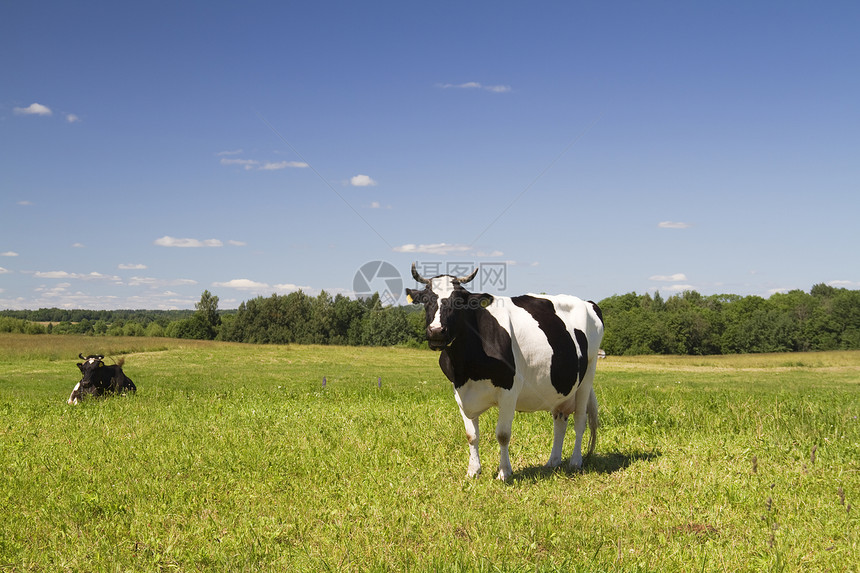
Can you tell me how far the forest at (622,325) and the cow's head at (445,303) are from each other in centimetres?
7194

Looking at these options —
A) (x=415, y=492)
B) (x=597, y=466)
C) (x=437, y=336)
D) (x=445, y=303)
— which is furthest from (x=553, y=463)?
(x=445, y=303)

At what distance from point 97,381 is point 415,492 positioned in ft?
44.6

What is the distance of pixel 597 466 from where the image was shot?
8.98 meters

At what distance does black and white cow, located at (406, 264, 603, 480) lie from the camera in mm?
7738

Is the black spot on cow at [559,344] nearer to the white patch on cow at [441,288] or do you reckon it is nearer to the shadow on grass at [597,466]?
the shadow on grass at [597,466]

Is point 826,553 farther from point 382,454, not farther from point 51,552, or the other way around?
point 51,552

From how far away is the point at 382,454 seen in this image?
9.05m

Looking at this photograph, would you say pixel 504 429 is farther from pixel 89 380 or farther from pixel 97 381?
pixel 97 381

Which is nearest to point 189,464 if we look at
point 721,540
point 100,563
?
point 100,563

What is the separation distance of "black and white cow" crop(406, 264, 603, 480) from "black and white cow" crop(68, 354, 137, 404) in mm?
12819

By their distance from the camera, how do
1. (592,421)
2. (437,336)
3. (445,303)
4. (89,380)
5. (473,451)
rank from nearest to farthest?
(437,336)
(445,303)
(473,451)
(592,421)
(89,380)

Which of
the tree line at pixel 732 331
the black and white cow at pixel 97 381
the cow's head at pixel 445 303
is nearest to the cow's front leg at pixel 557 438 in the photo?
the cow's head at pixel 445 303

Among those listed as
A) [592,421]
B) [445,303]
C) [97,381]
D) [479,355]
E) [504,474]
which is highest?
[445,303]

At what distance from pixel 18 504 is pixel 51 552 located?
2.07 meters
